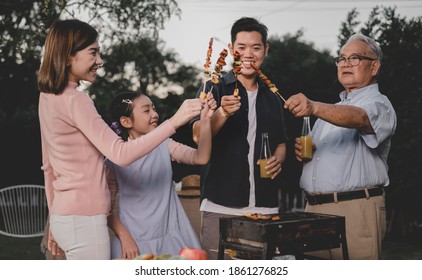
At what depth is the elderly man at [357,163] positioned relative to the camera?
3814 millimetres

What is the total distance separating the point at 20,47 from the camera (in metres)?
6.70

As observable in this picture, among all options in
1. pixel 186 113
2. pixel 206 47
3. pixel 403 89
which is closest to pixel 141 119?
pixel 186 113

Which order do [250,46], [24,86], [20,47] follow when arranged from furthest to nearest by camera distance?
[24,86]
[20,47]
[250,46]

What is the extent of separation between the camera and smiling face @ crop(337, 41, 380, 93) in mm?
3959

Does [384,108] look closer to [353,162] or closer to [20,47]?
[353,162]

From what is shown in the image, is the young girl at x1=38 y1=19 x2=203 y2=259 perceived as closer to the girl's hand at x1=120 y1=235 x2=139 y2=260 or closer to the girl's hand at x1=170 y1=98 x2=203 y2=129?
the girl's hand at x1=170 y1=98 x2=203 y2=129

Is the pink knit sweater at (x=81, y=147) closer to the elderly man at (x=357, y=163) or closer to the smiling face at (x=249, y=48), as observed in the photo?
the smiling face at (x=249, y=48)

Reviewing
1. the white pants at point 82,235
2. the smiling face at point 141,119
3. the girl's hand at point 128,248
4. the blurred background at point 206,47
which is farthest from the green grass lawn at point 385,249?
the white pants at point 82,235

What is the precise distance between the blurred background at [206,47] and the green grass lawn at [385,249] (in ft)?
0.55

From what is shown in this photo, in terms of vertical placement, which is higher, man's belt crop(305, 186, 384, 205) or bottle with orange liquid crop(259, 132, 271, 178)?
bottle with orange liquid crop(259, 132, 271, 178)

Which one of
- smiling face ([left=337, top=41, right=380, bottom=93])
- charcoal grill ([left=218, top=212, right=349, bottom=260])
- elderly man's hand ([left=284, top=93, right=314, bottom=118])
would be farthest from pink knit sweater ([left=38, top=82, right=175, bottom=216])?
smiling face ([left=337, top=41, right=380, bottom=93])

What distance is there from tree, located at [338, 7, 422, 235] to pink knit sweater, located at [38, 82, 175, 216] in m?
5.50
